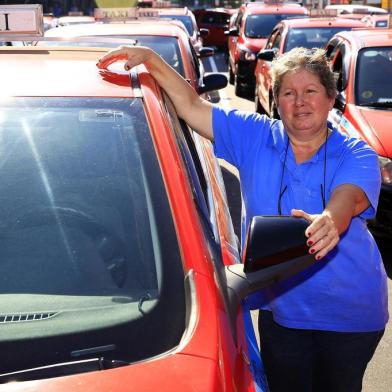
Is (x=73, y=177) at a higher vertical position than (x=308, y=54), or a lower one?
lower

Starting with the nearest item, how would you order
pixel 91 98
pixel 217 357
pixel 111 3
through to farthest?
pixel 217 357, pixel 91 98, pixel 111 3

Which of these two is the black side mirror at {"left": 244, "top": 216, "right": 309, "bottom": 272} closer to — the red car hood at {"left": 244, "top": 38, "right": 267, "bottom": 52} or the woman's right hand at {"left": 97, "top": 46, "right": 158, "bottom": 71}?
the woman's right hand at {"left": 97, "top": 46, "right": 158, "bottom": 71}

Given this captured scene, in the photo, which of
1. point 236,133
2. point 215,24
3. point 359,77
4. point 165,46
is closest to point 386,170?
point 359,77

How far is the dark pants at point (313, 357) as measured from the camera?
2.47 metres

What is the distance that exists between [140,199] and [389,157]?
3446 mm

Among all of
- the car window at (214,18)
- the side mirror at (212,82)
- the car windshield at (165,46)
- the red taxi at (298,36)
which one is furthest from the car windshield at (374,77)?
the car window at (214,18)

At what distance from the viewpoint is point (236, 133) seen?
259 centimetres

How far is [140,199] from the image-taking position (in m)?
2.04

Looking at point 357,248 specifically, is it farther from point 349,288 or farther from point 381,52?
point 381,52

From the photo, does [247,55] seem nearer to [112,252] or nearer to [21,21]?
[21,21]

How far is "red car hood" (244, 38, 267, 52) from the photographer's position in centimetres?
1284

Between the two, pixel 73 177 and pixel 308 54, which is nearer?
pixel 73 177

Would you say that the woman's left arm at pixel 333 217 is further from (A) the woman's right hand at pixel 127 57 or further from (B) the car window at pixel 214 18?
(B) the car window at pixel 214 18

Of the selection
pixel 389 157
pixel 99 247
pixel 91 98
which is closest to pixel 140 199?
pixel 99 247
